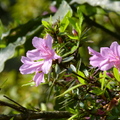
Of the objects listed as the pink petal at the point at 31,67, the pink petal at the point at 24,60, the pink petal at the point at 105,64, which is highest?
the pink petal at the point at 24,60

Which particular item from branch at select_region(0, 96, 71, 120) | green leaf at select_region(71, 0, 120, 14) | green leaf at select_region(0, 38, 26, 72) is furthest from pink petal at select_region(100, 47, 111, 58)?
green leaf at select_region(71, 0, 120, 14)

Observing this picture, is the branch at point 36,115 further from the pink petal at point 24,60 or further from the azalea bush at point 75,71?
the pink petal at point 24,60

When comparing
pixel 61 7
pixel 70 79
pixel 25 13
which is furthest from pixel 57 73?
pixel 25 13

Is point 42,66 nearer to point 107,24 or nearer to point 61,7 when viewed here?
point 61,7

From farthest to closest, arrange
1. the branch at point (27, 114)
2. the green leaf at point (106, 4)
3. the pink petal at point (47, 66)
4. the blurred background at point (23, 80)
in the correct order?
the blurred background at point (23, 80), the green leaf at point (106, 4), the branch at point (27, 114), the pink petal at point (47, 66)

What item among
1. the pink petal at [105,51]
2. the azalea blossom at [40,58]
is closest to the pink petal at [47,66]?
the azalea blossom at [40,58]

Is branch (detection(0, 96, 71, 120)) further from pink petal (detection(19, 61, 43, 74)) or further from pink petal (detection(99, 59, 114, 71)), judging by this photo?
pink petal (detection(99, 59, 114, 71))
